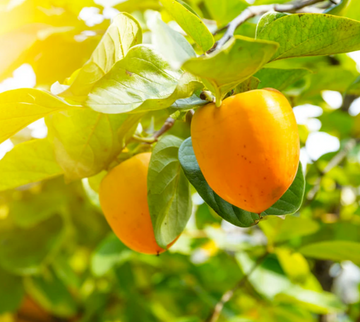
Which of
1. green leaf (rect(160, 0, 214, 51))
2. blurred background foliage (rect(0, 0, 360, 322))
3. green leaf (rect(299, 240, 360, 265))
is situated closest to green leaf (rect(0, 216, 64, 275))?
blurred background foliage (rect(0, 0, 360, 322))

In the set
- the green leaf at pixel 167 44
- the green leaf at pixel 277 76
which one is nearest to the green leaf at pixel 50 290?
the green leaf at pixel 277 76

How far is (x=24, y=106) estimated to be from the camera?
0.37m

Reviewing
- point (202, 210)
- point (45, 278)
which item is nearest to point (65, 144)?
point (202, 210)

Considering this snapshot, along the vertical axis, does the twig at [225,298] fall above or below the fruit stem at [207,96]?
below

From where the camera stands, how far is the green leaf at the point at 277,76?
0.51 metres

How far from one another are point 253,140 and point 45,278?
1.27 metres

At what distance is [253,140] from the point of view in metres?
0.33

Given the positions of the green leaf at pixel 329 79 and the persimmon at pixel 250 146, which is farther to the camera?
the green leaf at pixel 329 79

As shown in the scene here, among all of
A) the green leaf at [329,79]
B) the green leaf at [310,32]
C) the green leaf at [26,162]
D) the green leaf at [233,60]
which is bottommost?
the green leaf at [329,79]

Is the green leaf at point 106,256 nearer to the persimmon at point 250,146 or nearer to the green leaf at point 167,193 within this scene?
→ the green leaf at point 167,193

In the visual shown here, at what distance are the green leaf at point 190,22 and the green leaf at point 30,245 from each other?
992 millimetres

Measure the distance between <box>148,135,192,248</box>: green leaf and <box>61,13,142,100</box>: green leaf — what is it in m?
0.12

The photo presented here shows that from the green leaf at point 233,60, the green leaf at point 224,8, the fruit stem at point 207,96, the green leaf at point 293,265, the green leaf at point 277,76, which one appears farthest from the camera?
the green leaf at point 293,265

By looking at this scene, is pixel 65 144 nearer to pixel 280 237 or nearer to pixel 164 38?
pixel 164 38
